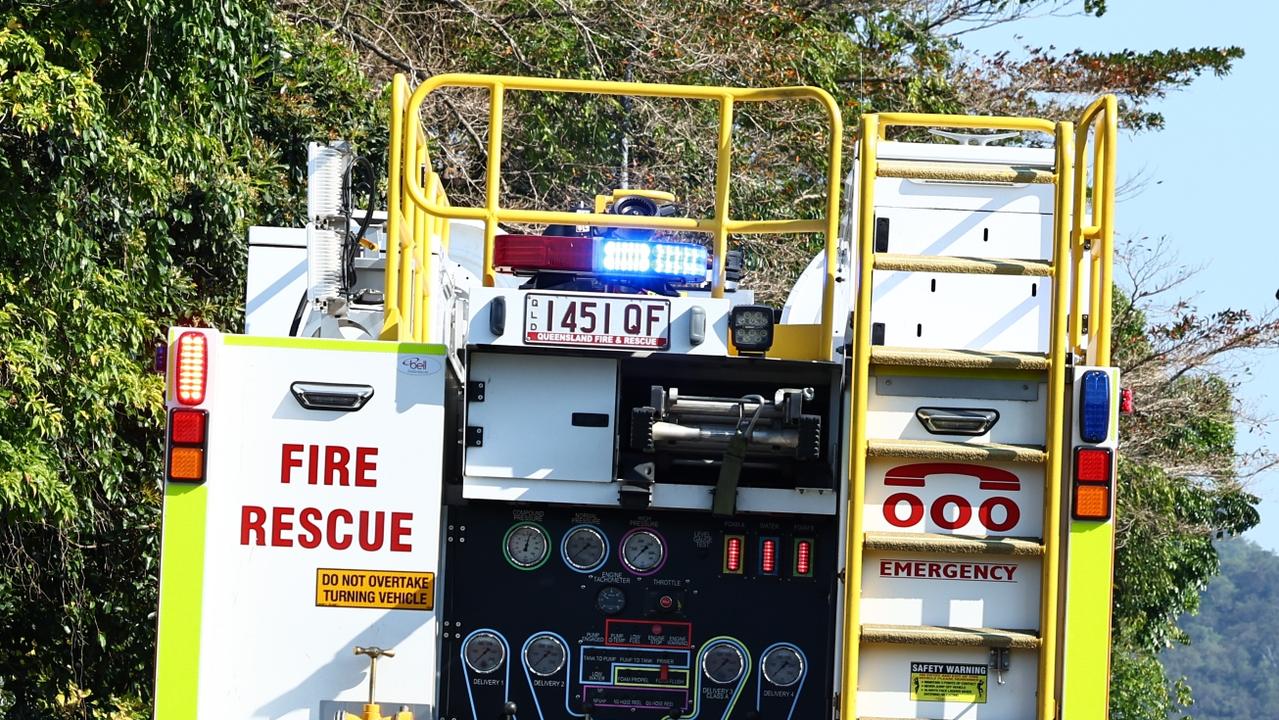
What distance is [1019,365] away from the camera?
5.59 meters

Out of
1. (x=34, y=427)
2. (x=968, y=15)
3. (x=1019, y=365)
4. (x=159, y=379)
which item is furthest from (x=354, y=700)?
(x=968, y=15)

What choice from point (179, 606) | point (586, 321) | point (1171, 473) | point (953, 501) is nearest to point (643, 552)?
point (586, 321)

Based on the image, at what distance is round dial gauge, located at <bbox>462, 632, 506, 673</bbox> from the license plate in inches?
40.9

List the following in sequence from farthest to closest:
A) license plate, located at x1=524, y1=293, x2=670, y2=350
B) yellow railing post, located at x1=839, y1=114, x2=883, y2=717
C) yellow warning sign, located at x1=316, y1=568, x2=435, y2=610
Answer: license plate, located at x1=524, y1=293, x2=670, y2=350 < yellow warning sign, located at x1=316, y1=568, x2=435, y2=610 < yellow railing post, located at x1=839, y1=114, x2=883, y2=717

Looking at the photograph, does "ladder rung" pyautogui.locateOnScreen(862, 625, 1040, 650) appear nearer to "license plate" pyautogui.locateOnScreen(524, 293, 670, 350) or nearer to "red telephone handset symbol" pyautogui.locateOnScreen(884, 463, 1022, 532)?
"red telephone handset symbol" pyautogui.locateOnScreen(884, 463, 1022, 532)

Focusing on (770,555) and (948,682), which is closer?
(948,682)

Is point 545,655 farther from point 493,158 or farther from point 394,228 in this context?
point 493,158

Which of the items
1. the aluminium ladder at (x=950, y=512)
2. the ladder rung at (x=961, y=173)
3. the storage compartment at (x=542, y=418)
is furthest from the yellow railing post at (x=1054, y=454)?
the storage compartment at (x=542, y=418)

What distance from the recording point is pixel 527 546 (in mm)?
6145

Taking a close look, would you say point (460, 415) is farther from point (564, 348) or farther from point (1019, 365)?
point (1019, 365)

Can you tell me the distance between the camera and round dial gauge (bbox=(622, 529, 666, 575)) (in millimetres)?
6145

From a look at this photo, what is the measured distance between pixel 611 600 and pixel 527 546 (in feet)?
1.07

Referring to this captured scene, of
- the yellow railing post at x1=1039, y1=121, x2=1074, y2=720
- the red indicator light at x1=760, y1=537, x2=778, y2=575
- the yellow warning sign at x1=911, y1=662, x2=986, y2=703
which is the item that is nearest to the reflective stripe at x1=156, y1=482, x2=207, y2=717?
the red indicator light at x1=760, y1=537, x2=778, y2=575

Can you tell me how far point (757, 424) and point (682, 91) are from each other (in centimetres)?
128
